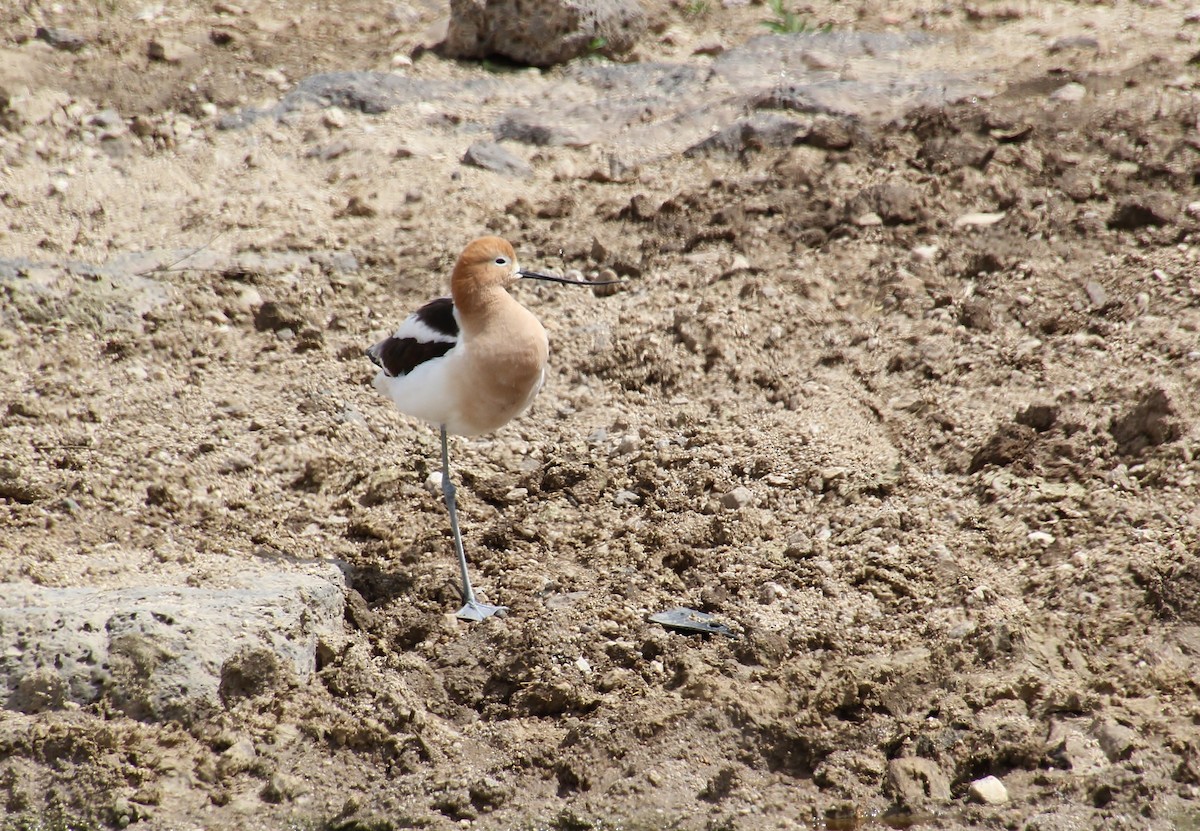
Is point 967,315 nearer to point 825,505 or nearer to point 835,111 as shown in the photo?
point 825,505

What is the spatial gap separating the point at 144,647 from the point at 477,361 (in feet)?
4.75

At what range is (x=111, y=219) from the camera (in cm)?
673

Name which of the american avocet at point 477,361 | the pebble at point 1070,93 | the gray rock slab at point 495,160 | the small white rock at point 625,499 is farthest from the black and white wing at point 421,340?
the pebble at point 1070,93

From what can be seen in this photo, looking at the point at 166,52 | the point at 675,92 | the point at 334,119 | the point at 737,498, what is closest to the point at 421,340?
the point at 737,498

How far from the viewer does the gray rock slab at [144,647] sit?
371 cm

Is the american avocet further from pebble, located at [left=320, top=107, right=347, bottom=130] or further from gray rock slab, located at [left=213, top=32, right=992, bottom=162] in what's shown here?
pebble, located at [left=320, top=107, right=347, bottom=130]

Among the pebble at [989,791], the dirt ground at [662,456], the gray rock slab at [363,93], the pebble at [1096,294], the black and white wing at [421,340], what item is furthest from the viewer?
the gray rock slab at [363,93]

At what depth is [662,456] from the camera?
5.06 m

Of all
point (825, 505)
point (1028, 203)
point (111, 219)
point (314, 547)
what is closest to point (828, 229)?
point (1028, 203)

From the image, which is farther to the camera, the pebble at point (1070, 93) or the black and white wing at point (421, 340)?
the pebble at point (1070, 93)

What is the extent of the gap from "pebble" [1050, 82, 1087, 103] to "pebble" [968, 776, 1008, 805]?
15.1ft

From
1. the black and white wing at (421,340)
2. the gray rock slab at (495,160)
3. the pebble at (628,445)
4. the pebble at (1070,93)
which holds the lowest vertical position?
the pebble at (628,445)

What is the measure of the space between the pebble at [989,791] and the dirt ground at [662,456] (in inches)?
0.6

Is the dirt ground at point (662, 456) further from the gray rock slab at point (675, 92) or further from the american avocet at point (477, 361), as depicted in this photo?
the american avocet at point (477, 361)
